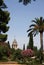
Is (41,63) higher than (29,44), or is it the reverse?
(29,44)

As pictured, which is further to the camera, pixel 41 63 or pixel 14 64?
pixel 41 63

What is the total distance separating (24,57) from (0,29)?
9931 millimetres

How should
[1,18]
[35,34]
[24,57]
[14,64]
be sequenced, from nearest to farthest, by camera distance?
[14,64] → [24,57] → [1,18] → [35,34]

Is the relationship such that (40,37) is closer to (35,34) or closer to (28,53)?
(35,34)

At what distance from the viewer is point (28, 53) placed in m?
34.9

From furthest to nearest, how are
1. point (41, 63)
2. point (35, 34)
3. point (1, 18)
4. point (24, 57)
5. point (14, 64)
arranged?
point (35, 34) → point (1, 18) → point (24, 57) → point (41, 63) → point (14, 64)

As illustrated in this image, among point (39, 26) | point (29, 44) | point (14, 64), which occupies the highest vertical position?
point (39, 26)

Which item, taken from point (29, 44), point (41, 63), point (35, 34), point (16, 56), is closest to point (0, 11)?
point (16, 56)

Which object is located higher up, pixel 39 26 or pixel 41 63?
pixel 39 26

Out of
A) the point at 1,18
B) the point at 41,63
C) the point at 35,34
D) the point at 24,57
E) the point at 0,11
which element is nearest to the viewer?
the point at 41,63

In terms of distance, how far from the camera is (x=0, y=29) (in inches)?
1624

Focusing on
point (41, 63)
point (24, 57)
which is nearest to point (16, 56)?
point (24, 57)

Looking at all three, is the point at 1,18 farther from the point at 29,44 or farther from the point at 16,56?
the point at 29,44

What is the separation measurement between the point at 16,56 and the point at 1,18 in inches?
367
